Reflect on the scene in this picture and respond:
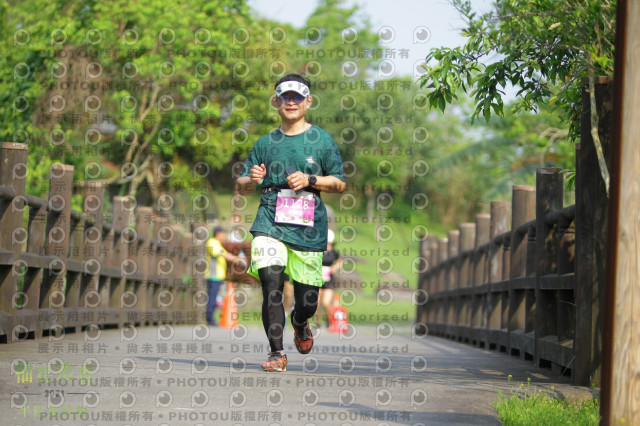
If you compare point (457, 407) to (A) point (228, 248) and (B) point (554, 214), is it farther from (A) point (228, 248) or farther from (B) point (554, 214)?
(A) point (228, 248)

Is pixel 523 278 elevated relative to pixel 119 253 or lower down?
lower down

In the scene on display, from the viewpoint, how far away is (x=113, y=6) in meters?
24.0

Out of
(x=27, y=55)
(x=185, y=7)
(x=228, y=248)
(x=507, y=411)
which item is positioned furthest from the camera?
(x=185, y=7)

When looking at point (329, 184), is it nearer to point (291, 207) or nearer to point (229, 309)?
point (291, 207)

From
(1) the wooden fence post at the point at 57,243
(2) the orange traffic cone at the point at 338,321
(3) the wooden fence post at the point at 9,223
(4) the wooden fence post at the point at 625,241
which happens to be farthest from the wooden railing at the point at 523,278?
(1) the wooden fence post at the point at 57,243

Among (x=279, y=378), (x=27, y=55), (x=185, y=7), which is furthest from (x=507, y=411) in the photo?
(x=185, y=7)

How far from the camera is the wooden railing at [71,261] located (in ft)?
26.8

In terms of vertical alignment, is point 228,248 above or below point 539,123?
below

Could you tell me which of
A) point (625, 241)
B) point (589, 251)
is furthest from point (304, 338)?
point (625, 241)

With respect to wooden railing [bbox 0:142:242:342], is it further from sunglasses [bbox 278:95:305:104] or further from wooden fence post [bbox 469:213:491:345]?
wooden fence post [bbox 469:213:491:345]

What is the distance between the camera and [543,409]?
4781 millimetres

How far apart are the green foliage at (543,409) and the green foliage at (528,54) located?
1.77 metres

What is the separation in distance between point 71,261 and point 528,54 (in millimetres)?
5418

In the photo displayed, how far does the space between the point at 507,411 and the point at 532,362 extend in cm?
414
